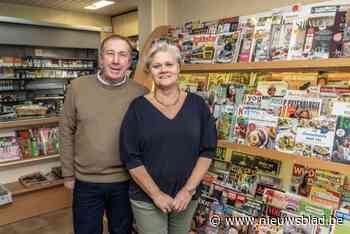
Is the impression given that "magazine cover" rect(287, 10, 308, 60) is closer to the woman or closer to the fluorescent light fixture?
the woman

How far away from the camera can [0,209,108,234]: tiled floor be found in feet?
8.36

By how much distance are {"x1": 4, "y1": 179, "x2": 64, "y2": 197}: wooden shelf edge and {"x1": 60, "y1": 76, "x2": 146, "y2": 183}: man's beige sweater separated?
4.91 feet

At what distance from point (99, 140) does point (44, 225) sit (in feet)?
5.49

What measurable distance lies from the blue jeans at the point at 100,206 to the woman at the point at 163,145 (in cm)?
17

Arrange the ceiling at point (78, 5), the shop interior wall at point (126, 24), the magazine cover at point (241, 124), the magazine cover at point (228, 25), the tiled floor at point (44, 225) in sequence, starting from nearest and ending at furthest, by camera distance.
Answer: the magazine cover at point (241, 124) → the magazine cover at point (228, 25) → the tiled floor at point (44, 225) → the ceiling at point (78, 5) → the shop interior wall at point (126, 24)

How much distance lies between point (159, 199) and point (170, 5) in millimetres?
1822

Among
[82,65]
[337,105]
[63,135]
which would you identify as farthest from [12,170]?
[82,65]

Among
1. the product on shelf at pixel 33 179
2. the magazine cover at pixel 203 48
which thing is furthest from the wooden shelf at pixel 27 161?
the magazine cover at pixel 203 48

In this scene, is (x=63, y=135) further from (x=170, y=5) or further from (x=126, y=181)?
(x=170, y=5)

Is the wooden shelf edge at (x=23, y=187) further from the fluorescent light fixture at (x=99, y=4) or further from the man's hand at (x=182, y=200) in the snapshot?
the fluorescent light fixture at (x=99, y=4)

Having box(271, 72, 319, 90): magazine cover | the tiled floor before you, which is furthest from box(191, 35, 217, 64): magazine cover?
the tiled floor

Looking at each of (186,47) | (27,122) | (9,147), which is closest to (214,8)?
(186,47)

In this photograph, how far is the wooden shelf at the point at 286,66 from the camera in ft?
4.25

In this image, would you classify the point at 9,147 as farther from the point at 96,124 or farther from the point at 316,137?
the point at 316,137
